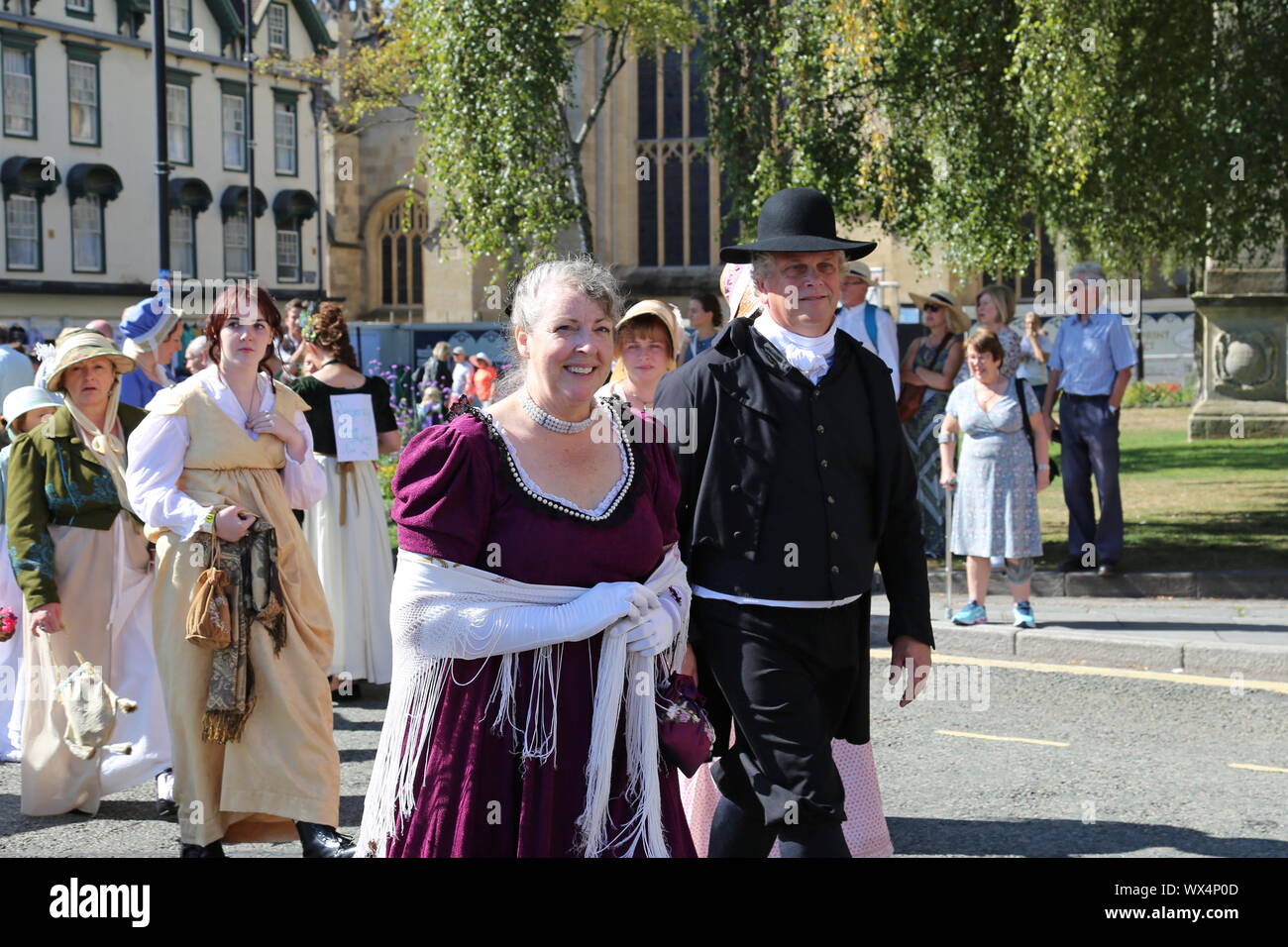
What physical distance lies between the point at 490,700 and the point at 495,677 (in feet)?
0.18

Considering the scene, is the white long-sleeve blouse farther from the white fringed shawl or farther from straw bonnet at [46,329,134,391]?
the white fringed shawl

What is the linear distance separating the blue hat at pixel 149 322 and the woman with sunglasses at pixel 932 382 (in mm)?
5332

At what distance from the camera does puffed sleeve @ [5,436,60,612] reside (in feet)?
21.7

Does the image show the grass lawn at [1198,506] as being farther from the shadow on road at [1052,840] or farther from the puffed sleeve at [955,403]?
the shadow on road at [1052,840]

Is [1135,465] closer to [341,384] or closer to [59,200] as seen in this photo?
[341,384]

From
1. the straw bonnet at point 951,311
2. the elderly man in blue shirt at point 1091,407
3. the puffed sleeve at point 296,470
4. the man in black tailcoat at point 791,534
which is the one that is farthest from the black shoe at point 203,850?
the straw bonnet at point 951,311

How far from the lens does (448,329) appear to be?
111 ft

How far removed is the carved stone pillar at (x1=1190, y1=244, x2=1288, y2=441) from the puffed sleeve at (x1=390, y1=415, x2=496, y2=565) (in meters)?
20.7

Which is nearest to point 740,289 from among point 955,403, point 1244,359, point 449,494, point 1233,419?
point 449,494

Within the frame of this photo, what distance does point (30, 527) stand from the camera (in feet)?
22.0

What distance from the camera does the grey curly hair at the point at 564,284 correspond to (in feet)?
12.5
